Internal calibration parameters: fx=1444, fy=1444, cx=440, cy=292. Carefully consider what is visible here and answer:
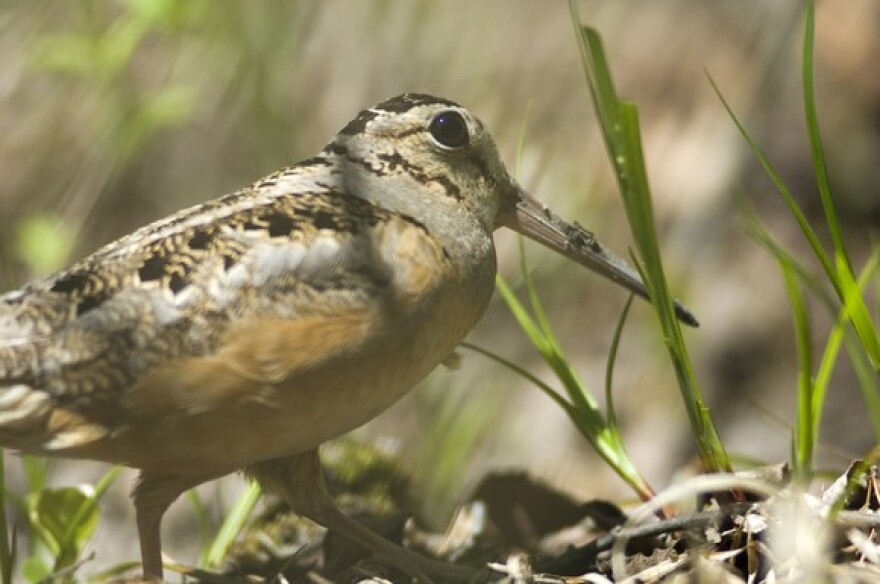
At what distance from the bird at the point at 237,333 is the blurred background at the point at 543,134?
178 cm

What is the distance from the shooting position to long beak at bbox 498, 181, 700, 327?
2734 millimetres

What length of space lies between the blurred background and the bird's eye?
64.8 inches

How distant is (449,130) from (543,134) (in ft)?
6.35

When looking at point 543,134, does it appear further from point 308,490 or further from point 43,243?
point 308,490

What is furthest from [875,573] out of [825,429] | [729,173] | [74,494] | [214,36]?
[214,36]

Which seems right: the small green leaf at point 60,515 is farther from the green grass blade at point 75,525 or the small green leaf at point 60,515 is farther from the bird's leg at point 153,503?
the bird's leg at point 153,503

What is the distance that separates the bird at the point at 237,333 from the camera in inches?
86.1

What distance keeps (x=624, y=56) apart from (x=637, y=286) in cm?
203

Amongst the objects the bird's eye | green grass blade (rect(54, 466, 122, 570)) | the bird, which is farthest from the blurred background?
the bird

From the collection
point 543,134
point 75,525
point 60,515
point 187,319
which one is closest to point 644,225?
point 187,319

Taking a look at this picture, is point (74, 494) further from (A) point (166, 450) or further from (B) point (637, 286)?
(B) point (637, 286)

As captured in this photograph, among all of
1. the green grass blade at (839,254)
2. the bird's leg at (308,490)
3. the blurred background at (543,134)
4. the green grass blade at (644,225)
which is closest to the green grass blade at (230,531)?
the bird's leg at (308,490)

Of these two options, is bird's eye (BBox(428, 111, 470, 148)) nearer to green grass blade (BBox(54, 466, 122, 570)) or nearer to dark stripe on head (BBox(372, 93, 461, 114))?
dark stripe on head (BBox(372, 93, 461, 114))

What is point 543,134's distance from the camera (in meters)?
4.49
